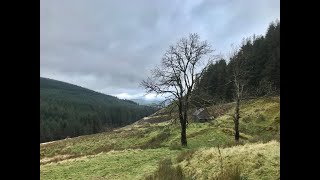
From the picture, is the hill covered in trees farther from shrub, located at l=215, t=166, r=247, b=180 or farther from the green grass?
shrub, located at l=215, t=166, r=247, b=180

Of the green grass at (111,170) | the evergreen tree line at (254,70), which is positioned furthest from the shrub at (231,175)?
the evergreen tree line at (254,70)

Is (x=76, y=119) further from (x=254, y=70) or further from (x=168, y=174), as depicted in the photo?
(x=168, y=174)

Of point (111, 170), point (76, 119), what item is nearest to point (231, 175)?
point (111, 170)

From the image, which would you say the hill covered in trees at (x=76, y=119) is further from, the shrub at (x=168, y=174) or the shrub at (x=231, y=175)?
the shrub at (x=231, y=175)

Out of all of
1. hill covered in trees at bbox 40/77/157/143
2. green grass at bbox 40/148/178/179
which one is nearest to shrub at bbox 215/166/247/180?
green grass at bbox 40/148/178/179

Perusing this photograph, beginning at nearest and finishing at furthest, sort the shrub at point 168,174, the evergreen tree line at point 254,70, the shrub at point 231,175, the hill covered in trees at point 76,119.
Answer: the shrub at point 231,175 < the shrub at point 168,174 < the evergreen tree line at point 254,70 < the hill covered in trees at point 76,119
